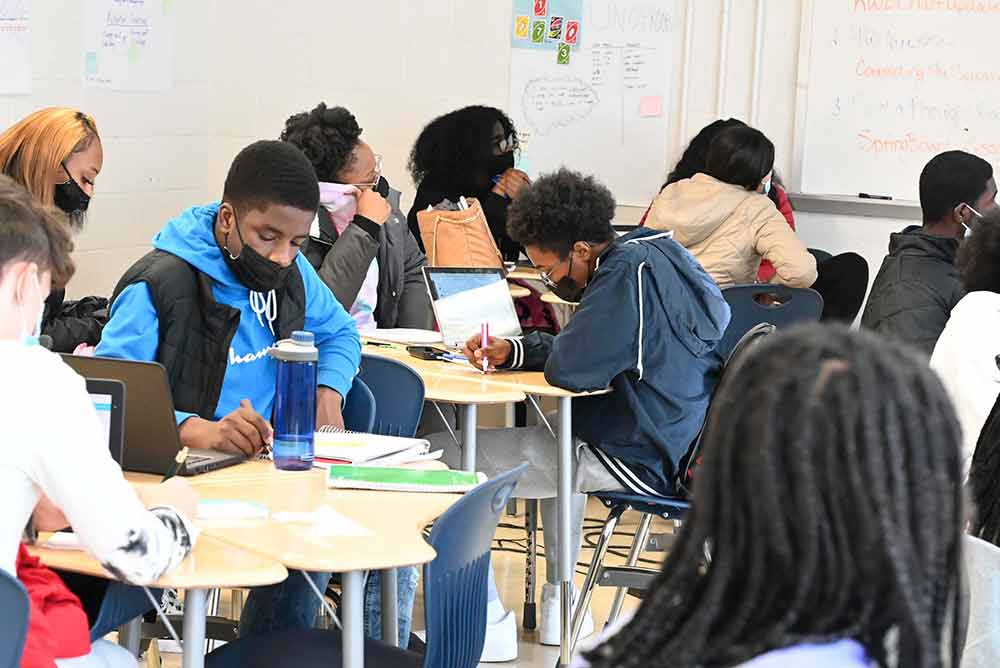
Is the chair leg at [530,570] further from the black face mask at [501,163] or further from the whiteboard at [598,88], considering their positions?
the whiteboard at [598,88]

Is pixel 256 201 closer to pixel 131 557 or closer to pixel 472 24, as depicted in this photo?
pixel 131 557

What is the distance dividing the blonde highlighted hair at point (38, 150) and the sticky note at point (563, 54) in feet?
9.67

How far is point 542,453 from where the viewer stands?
3.86m

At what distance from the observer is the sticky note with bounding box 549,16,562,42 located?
638 centimetres

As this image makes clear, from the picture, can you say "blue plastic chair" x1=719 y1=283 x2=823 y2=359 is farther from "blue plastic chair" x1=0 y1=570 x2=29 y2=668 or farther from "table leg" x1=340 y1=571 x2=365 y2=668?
"blue plastic chair" x1=0 y1=570 x2=29 y2=668

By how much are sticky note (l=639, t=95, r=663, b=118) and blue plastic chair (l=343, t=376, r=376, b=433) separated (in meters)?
3.38

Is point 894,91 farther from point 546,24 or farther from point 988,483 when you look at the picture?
point 988,483

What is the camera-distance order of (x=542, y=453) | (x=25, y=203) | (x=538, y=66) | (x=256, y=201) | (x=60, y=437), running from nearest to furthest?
(x=60, y=437), (x=25, y=203), (x=256, y=201), (x=542, y=453), (x=538, y=66)

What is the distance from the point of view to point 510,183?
5.72 metres

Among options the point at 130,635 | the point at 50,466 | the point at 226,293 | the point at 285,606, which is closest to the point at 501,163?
the point at 226,293

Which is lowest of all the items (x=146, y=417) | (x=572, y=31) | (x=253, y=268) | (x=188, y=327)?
(x=146, y=417)

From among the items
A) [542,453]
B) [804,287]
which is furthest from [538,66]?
[542,453]

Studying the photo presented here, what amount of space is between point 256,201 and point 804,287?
2766mm

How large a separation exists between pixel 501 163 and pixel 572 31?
95 centimetres
